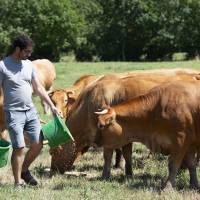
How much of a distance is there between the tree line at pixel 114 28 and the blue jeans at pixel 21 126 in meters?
44.9

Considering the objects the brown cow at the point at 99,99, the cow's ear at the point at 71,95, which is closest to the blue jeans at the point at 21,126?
the brown cow at the point at 99,99

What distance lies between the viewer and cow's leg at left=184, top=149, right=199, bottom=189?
8028 mm

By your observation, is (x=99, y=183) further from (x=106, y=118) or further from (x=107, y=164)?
(x=106, y=118)

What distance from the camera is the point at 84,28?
57688 mm

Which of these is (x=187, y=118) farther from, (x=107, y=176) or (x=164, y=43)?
(x=164, y=43)

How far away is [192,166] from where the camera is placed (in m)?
8.14

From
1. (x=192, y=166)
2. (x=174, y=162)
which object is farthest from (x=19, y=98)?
(x=192, y=166)

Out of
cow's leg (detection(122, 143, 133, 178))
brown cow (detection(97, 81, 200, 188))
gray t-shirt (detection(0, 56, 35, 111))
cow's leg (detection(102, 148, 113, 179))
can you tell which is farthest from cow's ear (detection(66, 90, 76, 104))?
gray t-shirt (detection(0, 56, 35, 111))

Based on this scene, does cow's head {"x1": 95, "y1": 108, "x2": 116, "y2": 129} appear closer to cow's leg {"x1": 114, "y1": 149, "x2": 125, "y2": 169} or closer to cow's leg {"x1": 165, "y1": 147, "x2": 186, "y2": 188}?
cow's leg {"x1": 165, "y1": 147, "x2": 186, "y2": 188}

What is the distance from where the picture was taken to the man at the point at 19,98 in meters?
7.68

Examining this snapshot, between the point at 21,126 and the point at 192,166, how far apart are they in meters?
2.37

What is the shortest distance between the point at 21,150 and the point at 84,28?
50452 millimetres

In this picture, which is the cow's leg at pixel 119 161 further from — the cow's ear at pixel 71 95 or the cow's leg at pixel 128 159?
the cow's ear at pixel 71 95

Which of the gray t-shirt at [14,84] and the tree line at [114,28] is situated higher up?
the gray t-shirt at [14,84]
